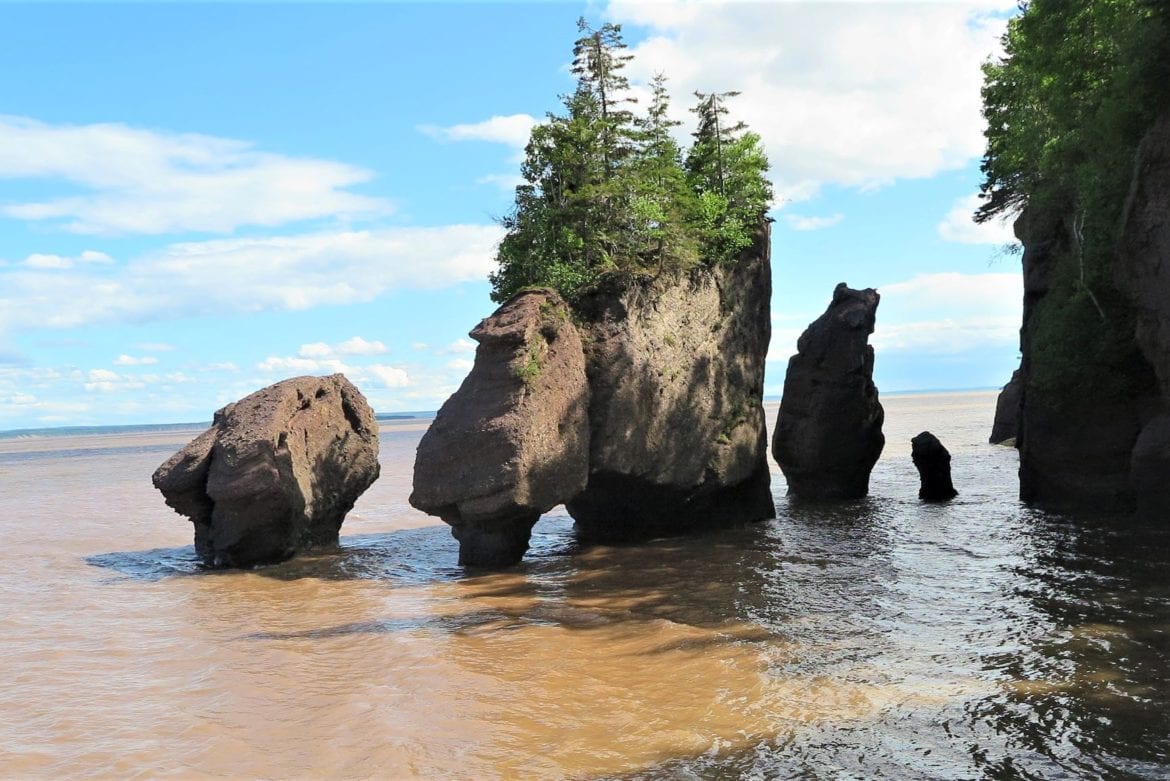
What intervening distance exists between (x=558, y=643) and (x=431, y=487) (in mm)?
5484

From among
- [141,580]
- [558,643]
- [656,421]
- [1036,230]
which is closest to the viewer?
[558,643]

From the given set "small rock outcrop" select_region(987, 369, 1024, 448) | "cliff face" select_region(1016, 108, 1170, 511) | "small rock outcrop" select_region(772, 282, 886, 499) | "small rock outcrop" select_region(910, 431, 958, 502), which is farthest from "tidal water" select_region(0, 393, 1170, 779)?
"small rock outcrop" select_region(987, 369, 1024, 448)

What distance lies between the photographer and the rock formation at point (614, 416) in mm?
16125

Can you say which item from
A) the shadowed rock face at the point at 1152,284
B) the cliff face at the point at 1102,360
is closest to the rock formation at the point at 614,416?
the cliff face at the point at 1102,360

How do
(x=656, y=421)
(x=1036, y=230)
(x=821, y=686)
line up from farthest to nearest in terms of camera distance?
(x=1036, y=230)
(x=656, y=421)
(x=821, y=686)

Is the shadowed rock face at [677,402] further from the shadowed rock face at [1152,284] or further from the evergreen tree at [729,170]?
the shadowed rock face at [1152,284]

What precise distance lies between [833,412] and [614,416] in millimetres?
10862

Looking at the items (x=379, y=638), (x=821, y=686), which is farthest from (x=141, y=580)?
(x=821, y=686)

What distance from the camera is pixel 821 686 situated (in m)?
9.63

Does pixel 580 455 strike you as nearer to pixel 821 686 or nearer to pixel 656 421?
pixel 656 421

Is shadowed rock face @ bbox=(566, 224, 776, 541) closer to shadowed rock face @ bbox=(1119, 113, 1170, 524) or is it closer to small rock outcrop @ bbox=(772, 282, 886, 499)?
small rock outcrop @ bbox=(772, 282, 886, 499)

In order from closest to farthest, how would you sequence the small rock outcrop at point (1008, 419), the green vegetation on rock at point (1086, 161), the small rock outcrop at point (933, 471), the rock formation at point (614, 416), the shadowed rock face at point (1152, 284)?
the rock formation at point (614, 416), the shadowed rock face at point (1152, 284), the green vegetation on rock at point (1086, 161), the small rock outcrop at point (933, 471), the small rock outcrop at point (1008, 419)

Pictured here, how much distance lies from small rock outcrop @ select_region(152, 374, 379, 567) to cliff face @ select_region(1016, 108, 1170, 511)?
18403 millimetres

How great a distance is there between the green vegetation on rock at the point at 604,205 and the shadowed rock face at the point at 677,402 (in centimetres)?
76
